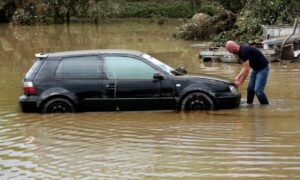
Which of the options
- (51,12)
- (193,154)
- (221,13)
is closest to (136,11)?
(51,12)

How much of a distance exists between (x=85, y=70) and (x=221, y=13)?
21.1 meters

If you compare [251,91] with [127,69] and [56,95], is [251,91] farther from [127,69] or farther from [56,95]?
[56,95]

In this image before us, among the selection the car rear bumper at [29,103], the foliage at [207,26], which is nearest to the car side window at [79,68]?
the car rear bumper at [29,103]

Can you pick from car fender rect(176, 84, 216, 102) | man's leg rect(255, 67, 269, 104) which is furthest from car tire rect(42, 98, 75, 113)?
man's leg rect(255, 67, 269, 104)

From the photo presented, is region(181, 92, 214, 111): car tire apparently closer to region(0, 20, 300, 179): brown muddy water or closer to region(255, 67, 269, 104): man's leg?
region(0, 20, 300, 179): brown muddy water

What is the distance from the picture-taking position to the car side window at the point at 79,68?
11.1 m

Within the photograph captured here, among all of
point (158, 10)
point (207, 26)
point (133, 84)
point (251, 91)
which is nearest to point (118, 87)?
point (133, 84)

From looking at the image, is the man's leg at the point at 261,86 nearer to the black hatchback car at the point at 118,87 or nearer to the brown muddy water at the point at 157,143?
the brown muddy water at the point at 157,143

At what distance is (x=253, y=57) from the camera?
11.2 meters

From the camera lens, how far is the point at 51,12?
45125 millimetres

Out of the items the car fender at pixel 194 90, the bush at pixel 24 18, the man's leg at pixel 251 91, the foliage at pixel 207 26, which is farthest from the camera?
the bush at pixel 24 18

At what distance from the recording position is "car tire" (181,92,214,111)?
10.7m

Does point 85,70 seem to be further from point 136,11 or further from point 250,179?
point 136,11

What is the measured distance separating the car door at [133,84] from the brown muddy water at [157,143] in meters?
0.25
